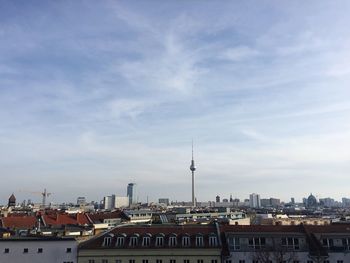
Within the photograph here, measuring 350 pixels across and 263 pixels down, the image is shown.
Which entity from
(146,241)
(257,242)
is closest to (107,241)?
(146,241)

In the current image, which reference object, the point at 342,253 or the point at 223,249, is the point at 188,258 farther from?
the point at 342,253

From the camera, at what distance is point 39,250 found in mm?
65750

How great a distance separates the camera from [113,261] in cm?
6397

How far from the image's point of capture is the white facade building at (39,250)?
6519cm

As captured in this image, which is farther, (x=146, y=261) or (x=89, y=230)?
(x=89, y=230)

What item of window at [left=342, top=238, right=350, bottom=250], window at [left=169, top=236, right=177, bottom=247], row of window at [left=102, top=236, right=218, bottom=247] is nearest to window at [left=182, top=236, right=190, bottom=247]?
row of window at [left=102, top=236, right=218, bottom=247]

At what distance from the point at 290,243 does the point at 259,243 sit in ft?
14.5

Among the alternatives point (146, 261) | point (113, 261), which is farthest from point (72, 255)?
point (146, 261)

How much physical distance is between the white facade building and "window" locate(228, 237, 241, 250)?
2279 centimetres

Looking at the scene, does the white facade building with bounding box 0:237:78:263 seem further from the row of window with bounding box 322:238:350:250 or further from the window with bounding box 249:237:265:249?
the row of window with bounding box 322:238:350:250

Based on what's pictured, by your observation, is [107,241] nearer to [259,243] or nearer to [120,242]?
[120,242]

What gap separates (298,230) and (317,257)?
6.18 meters

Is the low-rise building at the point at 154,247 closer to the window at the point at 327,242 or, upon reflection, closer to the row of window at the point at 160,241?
the row of window at the point at 160,241

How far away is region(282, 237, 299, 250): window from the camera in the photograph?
63291 mm
